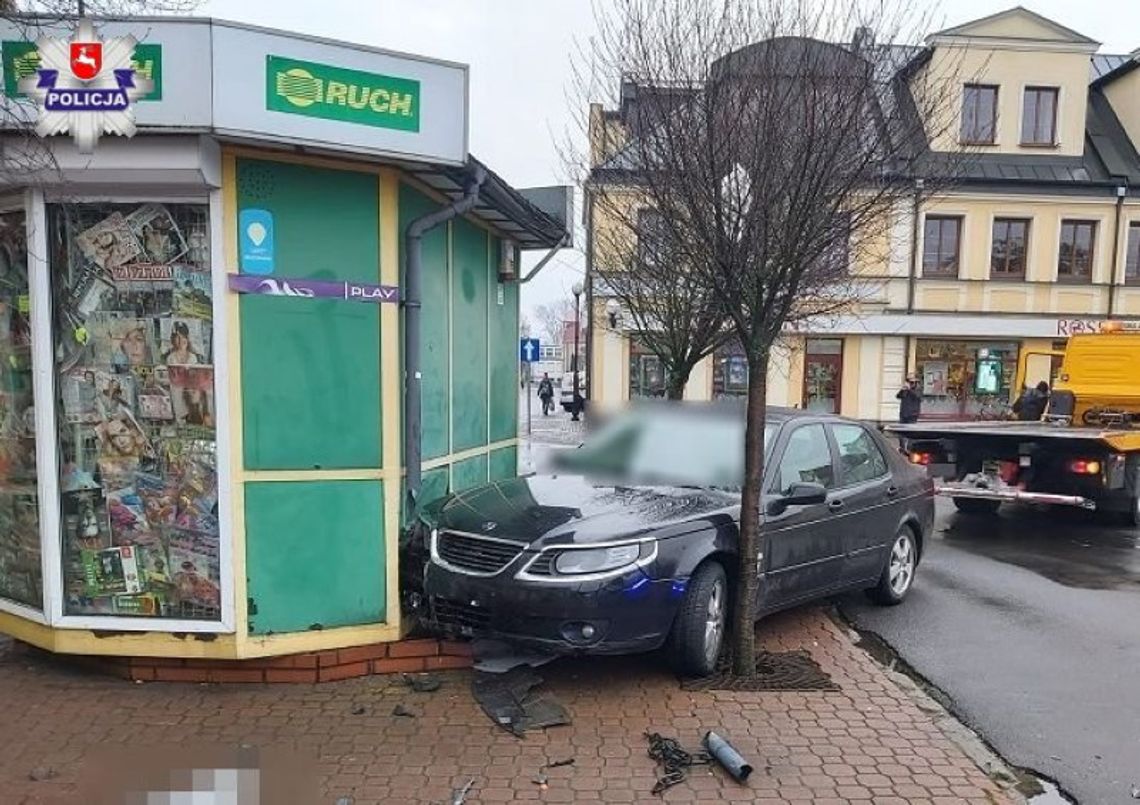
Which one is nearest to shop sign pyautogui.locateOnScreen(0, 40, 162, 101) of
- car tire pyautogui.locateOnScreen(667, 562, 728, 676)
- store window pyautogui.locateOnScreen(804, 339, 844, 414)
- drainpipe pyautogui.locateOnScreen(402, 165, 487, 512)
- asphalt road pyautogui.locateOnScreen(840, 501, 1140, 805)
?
drainpipe pyautogui.locateOnScreen(402, 165, 487, 512)

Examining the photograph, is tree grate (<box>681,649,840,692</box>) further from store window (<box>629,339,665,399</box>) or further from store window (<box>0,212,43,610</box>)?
store window (<box>629,339,665,399</box>)

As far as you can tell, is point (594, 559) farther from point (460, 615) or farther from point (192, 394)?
point (192, 394)

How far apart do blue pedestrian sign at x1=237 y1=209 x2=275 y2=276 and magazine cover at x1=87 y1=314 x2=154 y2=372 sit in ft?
2.16

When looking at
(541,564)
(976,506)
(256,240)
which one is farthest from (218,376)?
(976,506)

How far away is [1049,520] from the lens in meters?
11.1

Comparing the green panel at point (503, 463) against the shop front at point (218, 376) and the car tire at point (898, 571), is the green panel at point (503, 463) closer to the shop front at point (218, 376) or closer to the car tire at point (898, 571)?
the shop front at point (218, 376)

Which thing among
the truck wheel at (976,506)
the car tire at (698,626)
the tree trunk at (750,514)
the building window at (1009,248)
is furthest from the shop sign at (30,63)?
the building window at (1009,248)

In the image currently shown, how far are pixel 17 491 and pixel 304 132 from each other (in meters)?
2.67

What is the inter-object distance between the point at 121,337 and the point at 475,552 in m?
2.22

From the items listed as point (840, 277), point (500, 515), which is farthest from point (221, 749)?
point (840, 277)

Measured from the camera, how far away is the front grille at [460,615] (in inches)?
181

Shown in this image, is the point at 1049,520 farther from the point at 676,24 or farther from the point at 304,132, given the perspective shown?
the point at 304,132

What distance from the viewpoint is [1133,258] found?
2623cm

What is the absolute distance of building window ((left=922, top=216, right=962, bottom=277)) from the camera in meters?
25.8
